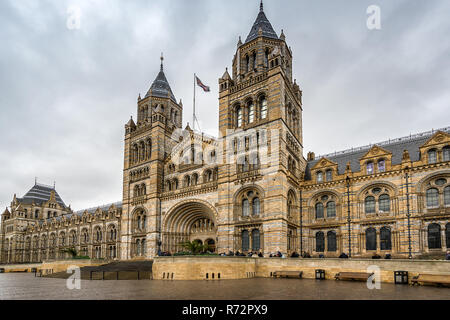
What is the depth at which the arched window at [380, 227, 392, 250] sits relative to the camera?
1228 inches

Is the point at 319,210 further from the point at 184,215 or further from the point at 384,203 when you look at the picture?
the point at 184,215

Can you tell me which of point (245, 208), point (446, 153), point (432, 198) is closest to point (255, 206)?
point (245, 208)

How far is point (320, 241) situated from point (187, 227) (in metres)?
16.9

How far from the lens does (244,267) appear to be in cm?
2755

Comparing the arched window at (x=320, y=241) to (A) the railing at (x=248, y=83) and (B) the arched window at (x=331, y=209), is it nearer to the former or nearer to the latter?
(B) the arched window at (x=331, y=209)

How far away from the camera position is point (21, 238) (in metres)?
79.6

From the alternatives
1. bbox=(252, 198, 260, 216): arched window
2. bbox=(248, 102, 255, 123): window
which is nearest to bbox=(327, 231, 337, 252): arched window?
bbox=(252, 198, 260, 216): arched window

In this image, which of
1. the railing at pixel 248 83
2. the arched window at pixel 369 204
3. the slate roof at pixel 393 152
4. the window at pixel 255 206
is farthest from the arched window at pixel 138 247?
the arched window at pixel 369 204

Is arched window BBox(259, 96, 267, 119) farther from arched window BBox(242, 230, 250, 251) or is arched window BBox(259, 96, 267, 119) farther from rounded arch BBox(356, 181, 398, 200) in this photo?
arched window BBox(242, 230, 250, 251)

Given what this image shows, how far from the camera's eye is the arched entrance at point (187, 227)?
135ft

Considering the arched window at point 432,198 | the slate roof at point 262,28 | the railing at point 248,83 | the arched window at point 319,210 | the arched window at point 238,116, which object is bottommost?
the arched window at point 319,210

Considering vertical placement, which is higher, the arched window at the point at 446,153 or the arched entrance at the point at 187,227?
the arched window at the point at 446,153

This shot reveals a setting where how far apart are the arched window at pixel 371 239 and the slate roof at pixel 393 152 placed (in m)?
6.50
